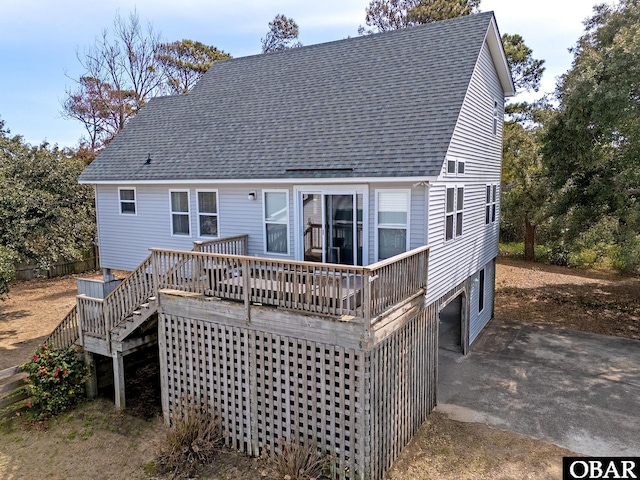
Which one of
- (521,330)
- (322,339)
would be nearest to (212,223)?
(322,339)

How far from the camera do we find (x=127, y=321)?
8.96 meters

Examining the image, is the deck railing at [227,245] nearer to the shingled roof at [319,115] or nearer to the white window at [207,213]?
the white window at [207,213]

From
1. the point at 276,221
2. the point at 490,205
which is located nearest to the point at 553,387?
the point at 490,205

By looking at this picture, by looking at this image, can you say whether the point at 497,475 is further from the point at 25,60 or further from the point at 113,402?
the point at 25,60

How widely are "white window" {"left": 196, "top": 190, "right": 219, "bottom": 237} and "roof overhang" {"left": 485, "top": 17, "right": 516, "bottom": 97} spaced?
8152 millimetres

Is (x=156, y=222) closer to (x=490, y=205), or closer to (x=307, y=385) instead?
(x=307, y=385)

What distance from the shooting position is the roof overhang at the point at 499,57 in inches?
429

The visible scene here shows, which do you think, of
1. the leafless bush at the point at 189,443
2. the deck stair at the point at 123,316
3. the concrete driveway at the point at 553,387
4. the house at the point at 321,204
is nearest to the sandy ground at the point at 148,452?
the leafless bush at the point at 189,443

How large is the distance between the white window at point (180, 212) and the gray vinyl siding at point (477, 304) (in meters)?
8.19

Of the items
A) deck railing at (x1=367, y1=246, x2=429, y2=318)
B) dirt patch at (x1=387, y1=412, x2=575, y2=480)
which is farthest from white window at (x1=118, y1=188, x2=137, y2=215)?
dirt patch at (x1=387, y1=412, x2=575, y2=480)

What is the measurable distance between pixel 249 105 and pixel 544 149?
10054 mm

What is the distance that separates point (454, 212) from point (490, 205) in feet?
15.5

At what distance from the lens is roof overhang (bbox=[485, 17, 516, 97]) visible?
35.8ft

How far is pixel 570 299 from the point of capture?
17.3 m
